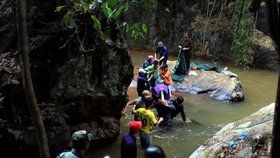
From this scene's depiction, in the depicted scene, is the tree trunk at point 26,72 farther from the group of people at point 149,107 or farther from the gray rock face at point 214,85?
the gray rock face at point 214,85

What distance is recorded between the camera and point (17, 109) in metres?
9.09

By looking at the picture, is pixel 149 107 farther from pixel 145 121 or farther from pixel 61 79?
pixel 61 79

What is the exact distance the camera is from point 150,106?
32.4 feet

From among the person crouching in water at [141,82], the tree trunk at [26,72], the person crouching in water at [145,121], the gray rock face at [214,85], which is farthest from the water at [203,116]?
the tree trunk at [26,72]

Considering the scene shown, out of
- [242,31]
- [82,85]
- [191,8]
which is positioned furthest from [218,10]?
[82,85]

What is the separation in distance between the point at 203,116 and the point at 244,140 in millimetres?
5367

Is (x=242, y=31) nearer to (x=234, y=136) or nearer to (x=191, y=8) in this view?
(x=191, y=8)

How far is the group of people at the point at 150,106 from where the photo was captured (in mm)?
7480

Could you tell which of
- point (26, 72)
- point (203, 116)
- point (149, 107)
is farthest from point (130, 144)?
point (203, 116)

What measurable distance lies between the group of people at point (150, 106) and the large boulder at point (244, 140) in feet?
4.11

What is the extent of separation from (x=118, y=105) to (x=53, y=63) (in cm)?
208

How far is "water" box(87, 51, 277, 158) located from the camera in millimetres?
10508

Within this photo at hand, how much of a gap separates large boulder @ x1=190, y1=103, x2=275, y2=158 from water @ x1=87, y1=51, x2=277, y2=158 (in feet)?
4.99

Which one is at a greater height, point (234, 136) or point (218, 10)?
point (218, 10)
